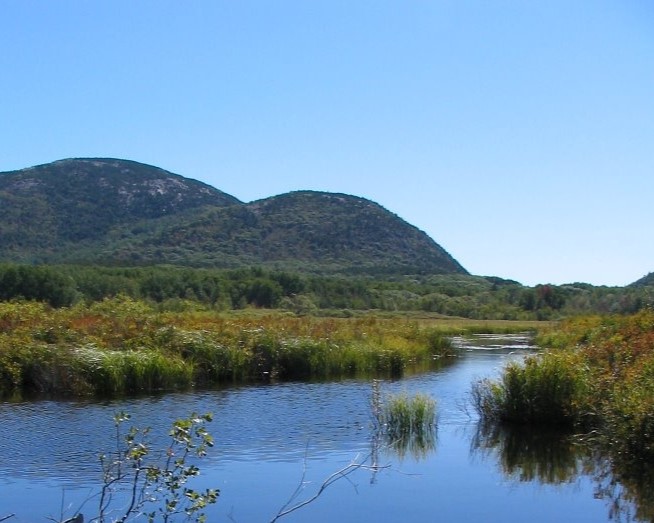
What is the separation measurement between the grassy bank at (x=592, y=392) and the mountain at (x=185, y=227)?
10316cm

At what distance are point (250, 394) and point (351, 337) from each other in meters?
11.4

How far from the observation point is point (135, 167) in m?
188

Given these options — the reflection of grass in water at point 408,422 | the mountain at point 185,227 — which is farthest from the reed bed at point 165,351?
the mountain at point 185,227

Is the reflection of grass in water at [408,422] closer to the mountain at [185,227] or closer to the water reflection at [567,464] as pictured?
the water reflection at [567,464]


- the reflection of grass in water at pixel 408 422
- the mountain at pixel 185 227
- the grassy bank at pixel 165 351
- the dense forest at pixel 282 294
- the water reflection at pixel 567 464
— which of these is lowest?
the water reflection at pixel 567 464

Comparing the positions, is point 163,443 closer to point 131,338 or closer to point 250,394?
point 250,394

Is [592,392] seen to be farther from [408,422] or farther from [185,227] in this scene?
[185,227]

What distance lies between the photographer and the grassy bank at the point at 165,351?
27.3 meters

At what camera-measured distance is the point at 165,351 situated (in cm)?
2984

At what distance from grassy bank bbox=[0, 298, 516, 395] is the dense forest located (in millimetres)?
12402

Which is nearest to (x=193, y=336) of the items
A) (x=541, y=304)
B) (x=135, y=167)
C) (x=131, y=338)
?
(x=131, y=338)

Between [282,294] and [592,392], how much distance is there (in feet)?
217

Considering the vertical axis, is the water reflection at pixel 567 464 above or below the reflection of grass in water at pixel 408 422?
below

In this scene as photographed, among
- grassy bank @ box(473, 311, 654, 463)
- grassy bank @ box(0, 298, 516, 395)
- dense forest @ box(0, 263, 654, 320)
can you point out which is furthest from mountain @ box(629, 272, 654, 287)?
grassy bank @ box(473, 311, 654, 463)
